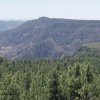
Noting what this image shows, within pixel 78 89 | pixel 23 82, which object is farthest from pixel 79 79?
pixel 23 82

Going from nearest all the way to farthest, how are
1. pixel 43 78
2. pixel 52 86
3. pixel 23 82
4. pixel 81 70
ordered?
pixel 52 86 → pixel 81 70 → pixel 43 78 → pixel 23 82

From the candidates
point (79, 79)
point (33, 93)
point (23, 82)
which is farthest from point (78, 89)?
point (23, 82)

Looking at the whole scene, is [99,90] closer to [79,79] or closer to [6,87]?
[79,79]

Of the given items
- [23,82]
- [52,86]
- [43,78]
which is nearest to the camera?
[52,86]

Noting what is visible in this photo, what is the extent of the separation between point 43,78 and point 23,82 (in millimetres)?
16153

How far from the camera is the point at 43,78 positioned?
351ft

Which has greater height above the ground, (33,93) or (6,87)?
(6,87)

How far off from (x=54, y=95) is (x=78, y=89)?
6.72 meters

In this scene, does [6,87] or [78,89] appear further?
[78,89]

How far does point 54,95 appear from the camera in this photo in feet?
286

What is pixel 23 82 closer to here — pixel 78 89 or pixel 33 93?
pixel 33 93

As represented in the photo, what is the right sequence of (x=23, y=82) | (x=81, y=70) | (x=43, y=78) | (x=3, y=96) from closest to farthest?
(x=3, y=96), (x=81, y=70), (x=43, y=78), (x=23, y=82)

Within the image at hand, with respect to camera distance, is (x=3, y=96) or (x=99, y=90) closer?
(x=3, y=96)

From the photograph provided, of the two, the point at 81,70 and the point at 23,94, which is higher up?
the point at 81,70
